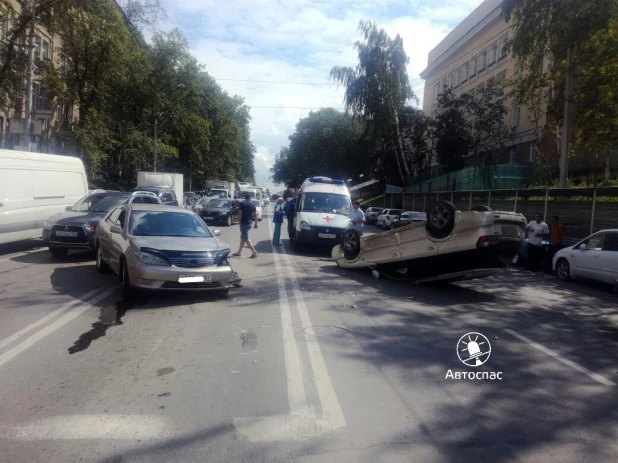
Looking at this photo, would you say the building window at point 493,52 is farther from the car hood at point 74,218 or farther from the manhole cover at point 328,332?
the manhole cover at point 328,332

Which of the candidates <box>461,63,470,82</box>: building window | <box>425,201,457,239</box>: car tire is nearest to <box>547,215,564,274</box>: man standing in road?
<box>425,201,457,239</box>: car tire

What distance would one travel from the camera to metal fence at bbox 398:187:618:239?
55.8 ft

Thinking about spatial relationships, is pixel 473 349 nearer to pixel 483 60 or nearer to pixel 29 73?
pixel 29 73

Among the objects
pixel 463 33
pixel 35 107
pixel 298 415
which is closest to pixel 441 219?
pixel 298 415

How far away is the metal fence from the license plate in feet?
20.3

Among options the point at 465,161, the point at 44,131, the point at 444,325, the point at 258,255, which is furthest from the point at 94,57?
the point at 444,325

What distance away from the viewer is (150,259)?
8453mm

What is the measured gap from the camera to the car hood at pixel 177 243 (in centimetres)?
864

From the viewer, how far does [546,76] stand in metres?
22.5

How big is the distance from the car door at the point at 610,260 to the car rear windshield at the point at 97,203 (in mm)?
12113

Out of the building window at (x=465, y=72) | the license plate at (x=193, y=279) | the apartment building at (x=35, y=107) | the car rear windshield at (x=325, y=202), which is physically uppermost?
the building window at (x=465, y=72)

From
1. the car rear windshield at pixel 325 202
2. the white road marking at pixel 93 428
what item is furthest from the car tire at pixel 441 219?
the car rear windshield at pixel 325 202

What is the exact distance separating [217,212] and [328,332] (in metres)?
22.6

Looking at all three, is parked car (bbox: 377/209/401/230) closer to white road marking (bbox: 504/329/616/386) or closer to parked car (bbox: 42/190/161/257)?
parked car (bbox: 42/190/161/257)
